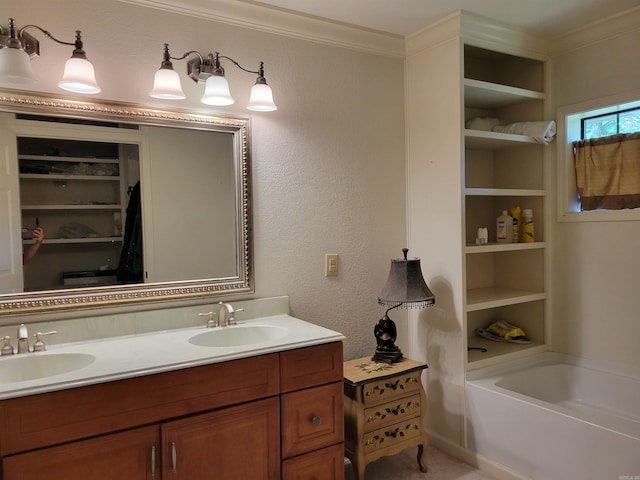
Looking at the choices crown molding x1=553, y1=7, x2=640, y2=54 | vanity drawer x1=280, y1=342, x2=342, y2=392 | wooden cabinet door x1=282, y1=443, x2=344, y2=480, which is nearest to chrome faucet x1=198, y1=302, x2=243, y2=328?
vanity drawer x1=280, y1=342, x2=342, y2=392

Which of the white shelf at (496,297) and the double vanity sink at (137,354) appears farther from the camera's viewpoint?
the white shelf at (496,297)

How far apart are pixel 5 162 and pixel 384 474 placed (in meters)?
2.24

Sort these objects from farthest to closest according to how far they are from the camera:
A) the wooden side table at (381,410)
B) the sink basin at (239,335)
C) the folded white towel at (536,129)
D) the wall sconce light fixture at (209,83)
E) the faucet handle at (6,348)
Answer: the folded white towel at (536,129) < the wooden side table at (381,410) < the sink basin at (239,335) < the wall sconce light fixture at (209,83) < the faucet handle at (6,348)

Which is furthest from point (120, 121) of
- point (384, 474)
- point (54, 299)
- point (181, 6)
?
point (384, 474)

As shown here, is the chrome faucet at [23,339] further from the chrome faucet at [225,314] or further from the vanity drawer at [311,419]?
the vanity drawer at [311,419]

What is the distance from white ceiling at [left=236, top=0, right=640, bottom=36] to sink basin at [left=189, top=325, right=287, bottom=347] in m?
1.54

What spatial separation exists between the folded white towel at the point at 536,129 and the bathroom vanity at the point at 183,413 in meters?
1.74

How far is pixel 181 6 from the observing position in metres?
1.99

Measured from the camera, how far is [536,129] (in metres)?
2.61

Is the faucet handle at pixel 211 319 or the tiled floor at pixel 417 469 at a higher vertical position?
the faucet handle at pixel 211 319

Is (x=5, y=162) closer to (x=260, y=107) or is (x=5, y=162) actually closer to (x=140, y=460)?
(x=260, y=107)

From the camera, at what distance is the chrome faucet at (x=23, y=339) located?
1.64 meters

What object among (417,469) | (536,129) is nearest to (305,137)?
(536,129)

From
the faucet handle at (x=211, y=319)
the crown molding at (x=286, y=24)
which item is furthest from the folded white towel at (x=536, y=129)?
the faucet handle at (x=211, y=319)
